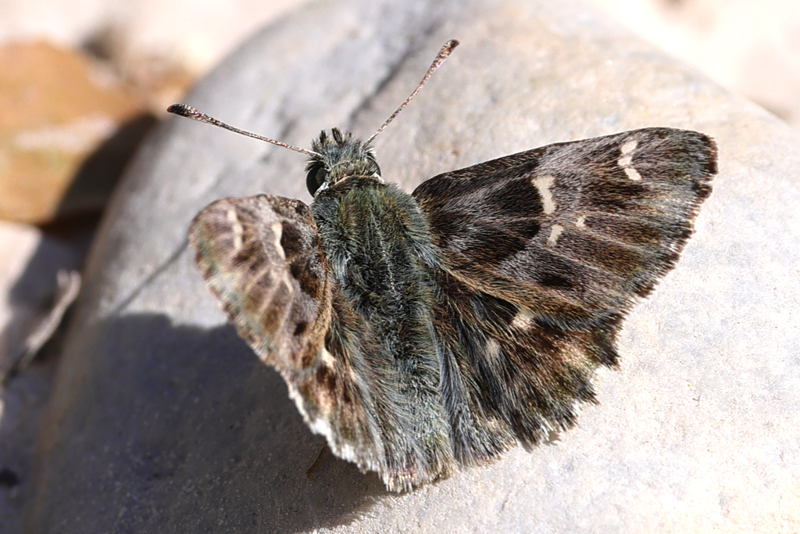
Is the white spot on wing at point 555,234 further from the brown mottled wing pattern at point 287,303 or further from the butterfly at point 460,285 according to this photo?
the brown mottled wing pattern at point 287,303

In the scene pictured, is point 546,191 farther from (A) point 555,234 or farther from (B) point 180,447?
(B) point 180,447

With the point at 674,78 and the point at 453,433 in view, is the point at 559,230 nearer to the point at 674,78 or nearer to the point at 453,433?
the point at 453,433

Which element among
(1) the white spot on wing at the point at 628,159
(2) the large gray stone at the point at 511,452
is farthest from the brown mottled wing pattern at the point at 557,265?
(2) the large gray stone at the point at 511,452

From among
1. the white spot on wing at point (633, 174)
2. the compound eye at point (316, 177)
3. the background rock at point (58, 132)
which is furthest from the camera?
the background rock at point (58, 132)

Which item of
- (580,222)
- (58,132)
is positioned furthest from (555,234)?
(58,132)

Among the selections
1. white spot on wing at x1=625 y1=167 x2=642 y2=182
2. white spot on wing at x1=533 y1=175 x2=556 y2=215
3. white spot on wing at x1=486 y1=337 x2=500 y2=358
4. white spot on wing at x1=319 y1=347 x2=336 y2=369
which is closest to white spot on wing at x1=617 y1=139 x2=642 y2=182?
white spot on wing at x1=625 y1=167 x2=642 y2=182

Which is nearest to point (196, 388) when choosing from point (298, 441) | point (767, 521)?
point (298, 441)
